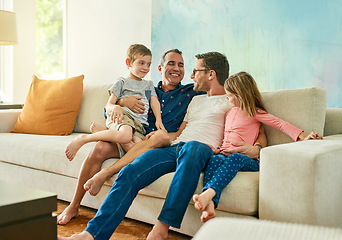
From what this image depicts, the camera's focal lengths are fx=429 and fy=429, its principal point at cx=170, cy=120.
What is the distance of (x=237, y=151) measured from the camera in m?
2.06

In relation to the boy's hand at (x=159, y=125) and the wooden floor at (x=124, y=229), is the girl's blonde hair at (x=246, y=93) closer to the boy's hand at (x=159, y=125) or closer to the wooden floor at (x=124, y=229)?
the boy's hand at (x=159, y=125)

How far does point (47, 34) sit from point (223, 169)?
4.11 m

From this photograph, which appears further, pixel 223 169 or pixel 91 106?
pixel 91 106

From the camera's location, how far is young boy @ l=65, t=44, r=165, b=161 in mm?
2316

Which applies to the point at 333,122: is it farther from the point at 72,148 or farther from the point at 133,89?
the point at 72,148

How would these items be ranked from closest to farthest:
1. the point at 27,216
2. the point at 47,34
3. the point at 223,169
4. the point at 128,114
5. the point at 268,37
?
1. the point at 27,216
2. the point at 223,169
3. the point at 128,114
4. the point at 268,37
5. the point at 47,34

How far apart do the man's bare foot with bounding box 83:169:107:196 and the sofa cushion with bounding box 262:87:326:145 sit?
873 mm

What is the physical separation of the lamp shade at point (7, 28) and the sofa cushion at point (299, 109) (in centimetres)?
285

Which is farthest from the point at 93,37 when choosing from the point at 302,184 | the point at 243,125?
the point at 302,184

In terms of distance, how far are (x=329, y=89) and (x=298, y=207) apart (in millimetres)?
1212

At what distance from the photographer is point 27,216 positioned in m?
1.16

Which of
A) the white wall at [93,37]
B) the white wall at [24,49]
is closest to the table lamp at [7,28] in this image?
the white wall at [93,37]

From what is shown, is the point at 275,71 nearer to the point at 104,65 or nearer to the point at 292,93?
the point at 292,93

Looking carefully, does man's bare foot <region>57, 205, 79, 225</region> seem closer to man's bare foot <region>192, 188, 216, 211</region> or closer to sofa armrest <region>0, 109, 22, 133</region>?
man's bare foot <region>192, 188, 216, 211</region>
